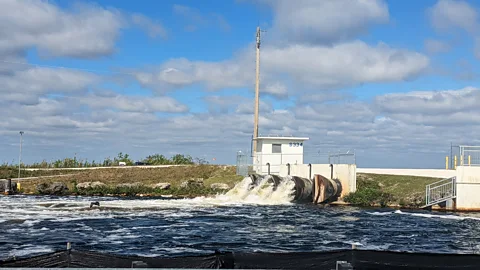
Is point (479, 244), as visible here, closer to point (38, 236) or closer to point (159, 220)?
point (159, 220)

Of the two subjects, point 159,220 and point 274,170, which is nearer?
point 159,220

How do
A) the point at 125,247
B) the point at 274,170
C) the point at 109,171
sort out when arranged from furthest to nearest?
the point at 109,171, the point at 274,170, the point at 125,247

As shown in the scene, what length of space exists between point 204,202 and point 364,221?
16.1 meters

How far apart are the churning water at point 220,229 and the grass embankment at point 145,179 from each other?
13.4 meters

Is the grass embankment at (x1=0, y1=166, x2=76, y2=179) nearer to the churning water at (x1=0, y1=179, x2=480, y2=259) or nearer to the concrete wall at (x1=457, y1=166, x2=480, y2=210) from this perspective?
the churning water at (x1=0, y1=179, x2=480, y2=259)

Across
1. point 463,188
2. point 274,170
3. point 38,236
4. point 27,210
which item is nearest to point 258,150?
point 274,170

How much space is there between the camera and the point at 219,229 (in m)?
27.2

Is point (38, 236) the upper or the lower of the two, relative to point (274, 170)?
lower

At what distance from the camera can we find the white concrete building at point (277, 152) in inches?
2110

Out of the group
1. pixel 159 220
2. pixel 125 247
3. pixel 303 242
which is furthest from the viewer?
pixel 159 220

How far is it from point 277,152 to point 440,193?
17774mm

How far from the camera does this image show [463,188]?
38.3 meters

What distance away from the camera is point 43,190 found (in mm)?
54469

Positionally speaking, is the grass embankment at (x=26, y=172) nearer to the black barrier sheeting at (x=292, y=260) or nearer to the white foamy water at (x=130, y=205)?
the white foamy water at (x=130, y=205)
